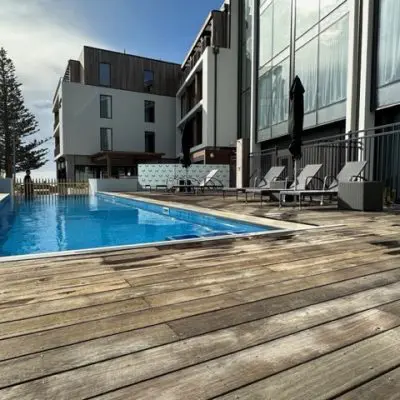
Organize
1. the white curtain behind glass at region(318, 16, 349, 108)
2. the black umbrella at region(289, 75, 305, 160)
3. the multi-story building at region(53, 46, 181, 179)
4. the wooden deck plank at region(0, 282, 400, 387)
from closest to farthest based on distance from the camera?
1. the wooden deck plank at region(0, 282, 400, 387)
2. the black umbrella at region(289, 75, 305, 160)
3. the white curtain behind glass at region(318, 16, 349, 108)
4. the multi-story building at region(53, 46, 181, 179)

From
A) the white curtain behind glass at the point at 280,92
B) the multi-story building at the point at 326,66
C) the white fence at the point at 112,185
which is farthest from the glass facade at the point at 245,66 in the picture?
the white fence at the point at 112,185

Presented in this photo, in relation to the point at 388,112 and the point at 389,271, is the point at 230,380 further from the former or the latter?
the point at 388,112

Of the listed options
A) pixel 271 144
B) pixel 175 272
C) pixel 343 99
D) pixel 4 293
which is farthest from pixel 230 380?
pixel 271 144

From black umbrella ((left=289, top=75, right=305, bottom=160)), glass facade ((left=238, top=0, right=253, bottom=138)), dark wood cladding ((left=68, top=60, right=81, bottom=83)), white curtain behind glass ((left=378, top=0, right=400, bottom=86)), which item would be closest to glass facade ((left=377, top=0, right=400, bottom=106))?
white curtain behind glass ((left=378, top=0, right=400, bottom=86))

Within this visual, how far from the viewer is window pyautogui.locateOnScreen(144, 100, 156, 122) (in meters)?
28.0

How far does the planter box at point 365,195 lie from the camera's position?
612cm

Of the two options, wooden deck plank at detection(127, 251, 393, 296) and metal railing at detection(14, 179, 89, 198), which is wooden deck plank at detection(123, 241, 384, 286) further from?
metal railing at detection(14, 179, 89, 198)

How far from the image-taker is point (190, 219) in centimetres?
709

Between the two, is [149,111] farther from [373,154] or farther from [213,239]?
[213,239]

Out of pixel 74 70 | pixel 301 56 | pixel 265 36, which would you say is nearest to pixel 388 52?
pixel 301 56

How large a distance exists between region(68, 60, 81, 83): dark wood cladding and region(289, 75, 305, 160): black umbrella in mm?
24178

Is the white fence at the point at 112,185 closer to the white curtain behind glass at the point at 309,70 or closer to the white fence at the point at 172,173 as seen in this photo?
the white fence at the point at 172,173

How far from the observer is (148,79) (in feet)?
92.6

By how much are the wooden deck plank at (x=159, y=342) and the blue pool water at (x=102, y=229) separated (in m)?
3.04
